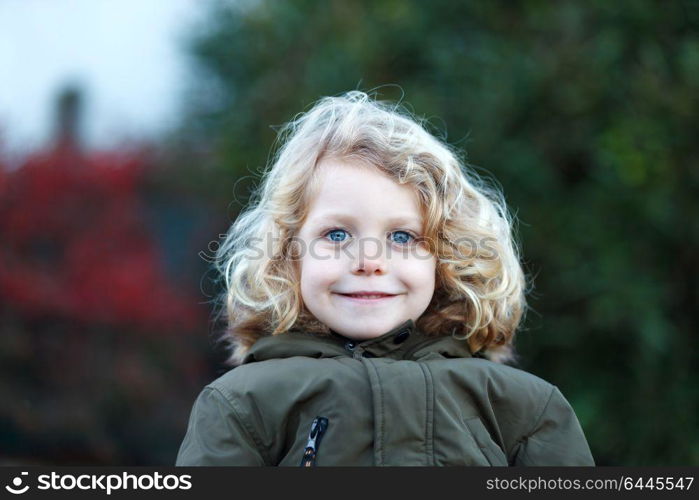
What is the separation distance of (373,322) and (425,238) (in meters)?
0.28

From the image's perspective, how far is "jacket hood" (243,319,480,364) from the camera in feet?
7.75

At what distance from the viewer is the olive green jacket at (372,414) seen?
215cm

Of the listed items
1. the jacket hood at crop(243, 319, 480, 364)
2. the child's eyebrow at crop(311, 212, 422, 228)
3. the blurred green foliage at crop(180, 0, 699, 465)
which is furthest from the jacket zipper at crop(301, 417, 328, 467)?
the blurred green foliage at crop(180, 0, 699, 465)

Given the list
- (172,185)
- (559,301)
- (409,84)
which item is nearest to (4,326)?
(172,185)

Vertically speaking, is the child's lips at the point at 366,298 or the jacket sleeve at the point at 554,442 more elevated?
the child's lips at the point at 366,298

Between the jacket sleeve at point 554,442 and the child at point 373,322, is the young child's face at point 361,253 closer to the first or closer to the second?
the child at point 373,322

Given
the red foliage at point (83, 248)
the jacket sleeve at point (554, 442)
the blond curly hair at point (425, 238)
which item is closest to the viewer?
the jacket sleeve at point (554, 442)

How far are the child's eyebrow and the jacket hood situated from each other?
0.27m

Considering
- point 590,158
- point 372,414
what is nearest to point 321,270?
point 372,414

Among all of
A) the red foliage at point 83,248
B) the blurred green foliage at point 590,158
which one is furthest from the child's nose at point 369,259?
the red foliage at point 83,248

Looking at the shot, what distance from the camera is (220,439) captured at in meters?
2.14

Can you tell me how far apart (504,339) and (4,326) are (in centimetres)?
628

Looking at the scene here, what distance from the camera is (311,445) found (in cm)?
214

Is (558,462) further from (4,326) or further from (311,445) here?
(4,326)
